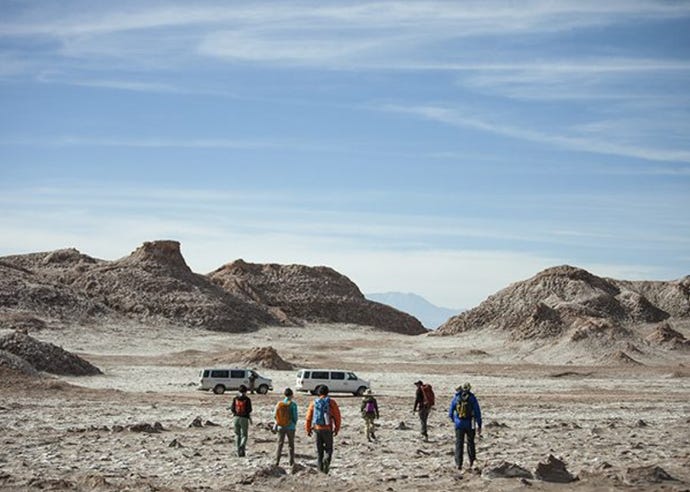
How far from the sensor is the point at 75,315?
96.4 metres

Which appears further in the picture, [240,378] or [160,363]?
[160,363]

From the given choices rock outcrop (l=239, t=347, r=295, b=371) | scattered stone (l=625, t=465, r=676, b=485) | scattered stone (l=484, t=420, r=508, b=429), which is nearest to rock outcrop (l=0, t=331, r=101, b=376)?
rock outcrop (l=239, t=347, r=295, b=371)

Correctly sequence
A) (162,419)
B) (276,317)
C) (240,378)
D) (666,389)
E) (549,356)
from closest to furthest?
(162,419), (240,378), (666,389), (549,356), (276,317)

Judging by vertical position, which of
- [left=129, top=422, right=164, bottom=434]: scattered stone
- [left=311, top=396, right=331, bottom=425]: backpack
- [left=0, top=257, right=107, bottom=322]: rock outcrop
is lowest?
[left=129, top=422, right=164, bottom=434]: scattered stone

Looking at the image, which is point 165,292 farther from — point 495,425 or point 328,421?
point 328,421

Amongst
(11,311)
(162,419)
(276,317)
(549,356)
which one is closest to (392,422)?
(162,419)

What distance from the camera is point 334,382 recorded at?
1837 inches

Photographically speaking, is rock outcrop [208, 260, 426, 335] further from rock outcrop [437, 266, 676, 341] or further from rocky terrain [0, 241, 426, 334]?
rock outcrop [437, 266, 676, 341]

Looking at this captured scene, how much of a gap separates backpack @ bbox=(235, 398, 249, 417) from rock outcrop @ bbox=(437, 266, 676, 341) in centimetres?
7534

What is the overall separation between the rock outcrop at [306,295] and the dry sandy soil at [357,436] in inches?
2618

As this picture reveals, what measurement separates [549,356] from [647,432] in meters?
58.0

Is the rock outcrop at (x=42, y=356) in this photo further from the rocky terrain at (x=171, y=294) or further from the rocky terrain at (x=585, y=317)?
the rocky terrain at (x=585, y=317)

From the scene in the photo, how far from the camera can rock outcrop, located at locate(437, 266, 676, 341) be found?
3871 inches

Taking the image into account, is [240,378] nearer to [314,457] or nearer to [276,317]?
[314,457]
